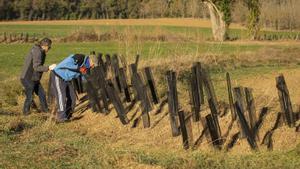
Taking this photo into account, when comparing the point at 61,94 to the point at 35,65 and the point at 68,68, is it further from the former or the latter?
the point at 35,65

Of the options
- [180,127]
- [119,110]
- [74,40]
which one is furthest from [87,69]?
[74,40]

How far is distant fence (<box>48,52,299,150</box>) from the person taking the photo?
810cm

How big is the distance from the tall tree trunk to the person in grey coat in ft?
113

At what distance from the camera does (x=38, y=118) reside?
1102 cm

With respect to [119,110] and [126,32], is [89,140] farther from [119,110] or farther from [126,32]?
[126,32]

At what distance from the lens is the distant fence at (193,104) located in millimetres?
8102

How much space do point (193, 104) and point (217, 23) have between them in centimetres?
3782

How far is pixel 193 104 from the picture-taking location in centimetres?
934

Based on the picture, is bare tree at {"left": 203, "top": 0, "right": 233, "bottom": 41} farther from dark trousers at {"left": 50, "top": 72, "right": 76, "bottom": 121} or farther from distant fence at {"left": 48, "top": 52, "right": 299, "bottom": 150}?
dark trousers at {"left": 50, "top": 72, "right": 76, "bottom": 121}

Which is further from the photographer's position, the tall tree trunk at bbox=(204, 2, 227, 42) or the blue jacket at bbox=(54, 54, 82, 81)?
the tall tree trunk at bbox=(204, 2, 227, 42)

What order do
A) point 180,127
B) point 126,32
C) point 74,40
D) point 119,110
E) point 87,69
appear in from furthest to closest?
point 74,40 → point 126,32 → point 87,69 → point 119,110 → point 180,127

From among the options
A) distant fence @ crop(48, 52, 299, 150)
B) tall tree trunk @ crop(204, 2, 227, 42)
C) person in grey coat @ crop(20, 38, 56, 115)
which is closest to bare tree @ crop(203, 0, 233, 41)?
tall tree trunk @ crop(204, 2, 227, 42)

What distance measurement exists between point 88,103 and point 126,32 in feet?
16.8

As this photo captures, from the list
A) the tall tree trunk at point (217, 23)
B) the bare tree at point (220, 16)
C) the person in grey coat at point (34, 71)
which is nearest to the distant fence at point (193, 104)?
the person in grey coat at point (34, 71)
